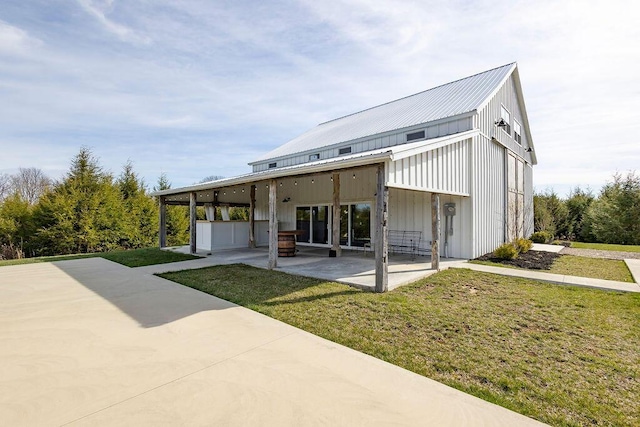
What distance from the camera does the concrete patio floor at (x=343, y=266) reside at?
6.65 meters

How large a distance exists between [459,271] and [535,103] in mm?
12284

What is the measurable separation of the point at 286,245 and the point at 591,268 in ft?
29.8

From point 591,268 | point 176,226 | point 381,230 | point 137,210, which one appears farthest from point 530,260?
point 137,210

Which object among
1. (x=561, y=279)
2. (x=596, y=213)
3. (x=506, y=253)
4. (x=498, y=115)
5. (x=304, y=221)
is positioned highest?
(x=498, y=115)

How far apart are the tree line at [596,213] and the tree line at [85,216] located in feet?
72.3

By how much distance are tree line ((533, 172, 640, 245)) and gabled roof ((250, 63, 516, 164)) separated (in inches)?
399

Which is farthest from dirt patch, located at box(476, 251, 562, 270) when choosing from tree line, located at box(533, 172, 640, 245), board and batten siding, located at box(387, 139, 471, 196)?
tree line, located at box(533, 172, 640, 245)

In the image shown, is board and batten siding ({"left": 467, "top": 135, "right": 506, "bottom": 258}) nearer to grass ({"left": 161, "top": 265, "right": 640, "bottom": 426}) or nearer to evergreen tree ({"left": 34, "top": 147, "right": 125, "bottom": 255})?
grass ({"left": 161, "top": 265, "right": 640, "bottom": 426})

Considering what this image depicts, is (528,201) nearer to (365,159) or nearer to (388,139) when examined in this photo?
(388,139)

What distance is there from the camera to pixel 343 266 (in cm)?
826

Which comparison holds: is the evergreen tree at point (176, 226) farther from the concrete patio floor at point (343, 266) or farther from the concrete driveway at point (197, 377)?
the concrete driveway at point (197, 377)

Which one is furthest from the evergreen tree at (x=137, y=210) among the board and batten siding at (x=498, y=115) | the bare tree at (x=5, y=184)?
the bare tree at (x=5, y=184)

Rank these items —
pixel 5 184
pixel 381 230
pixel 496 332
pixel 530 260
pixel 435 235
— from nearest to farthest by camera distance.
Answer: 1. pixel 496 332
2. pixel 381 230
3. pixel 435 235
4. pixel 530 260
5. pixel 5 184

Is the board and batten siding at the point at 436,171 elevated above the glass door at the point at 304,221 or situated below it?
above
